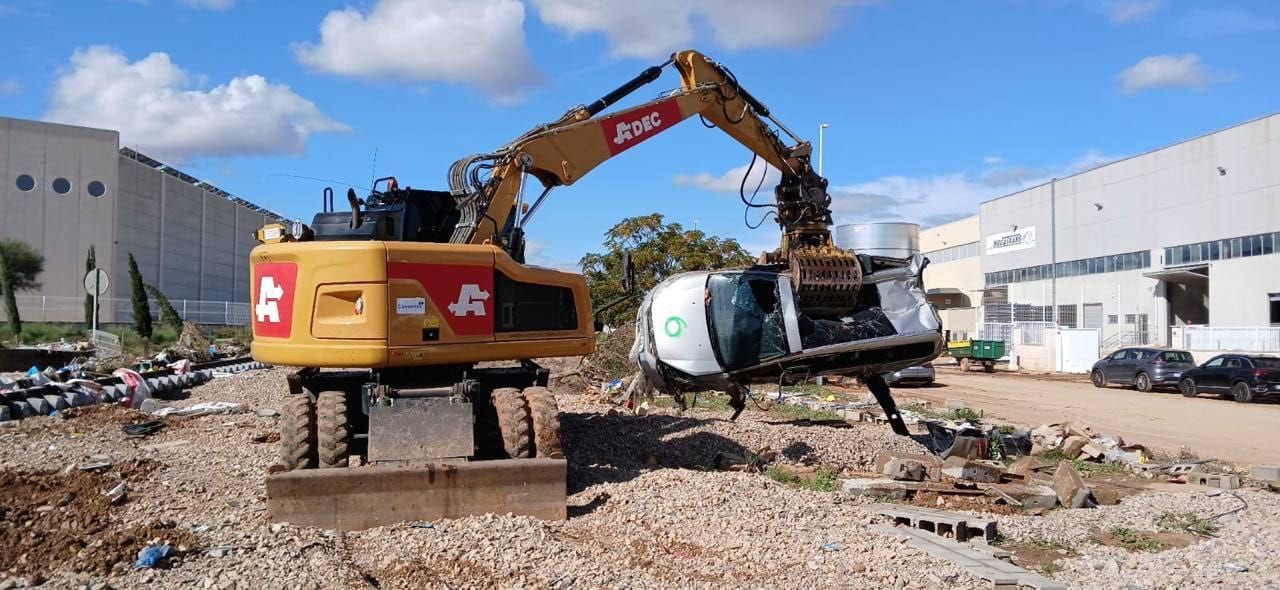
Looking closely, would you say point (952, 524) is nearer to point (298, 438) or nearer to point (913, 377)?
point (298, 438)

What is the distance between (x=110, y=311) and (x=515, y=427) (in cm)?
3875

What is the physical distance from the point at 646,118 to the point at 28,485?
7040mm

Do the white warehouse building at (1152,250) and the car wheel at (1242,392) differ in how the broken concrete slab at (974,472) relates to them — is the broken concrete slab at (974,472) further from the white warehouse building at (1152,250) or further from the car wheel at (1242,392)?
the white warehouse building at (1152,250)

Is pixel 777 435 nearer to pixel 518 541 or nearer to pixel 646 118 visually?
pixel 646 118

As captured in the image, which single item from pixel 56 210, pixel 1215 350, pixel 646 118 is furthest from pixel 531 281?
pixel 56 210

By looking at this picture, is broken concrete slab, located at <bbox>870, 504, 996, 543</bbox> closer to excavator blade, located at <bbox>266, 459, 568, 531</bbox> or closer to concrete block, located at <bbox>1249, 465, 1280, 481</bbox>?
excavator blade, located at <bbox>266, 459, 568, 531</bbox>

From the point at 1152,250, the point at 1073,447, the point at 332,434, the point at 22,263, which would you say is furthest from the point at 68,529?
the point at 1152,250

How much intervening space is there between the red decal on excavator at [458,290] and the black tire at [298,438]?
134cm

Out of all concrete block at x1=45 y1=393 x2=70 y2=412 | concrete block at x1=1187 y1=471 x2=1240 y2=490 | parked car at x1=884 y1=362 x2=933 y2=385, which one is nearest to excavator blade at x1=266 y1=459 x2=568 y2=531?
concrete block at x1=1187 y1=471 x2=1240 y2=490

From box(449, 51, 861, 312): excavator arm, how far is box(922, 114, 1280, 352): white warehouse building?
28979 mm

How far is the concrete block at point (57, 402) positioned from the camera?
1284cm

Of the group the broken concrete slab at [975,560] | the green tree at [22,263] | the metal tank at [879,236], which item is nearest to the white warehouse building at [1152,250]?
the metal tank at [879,236]

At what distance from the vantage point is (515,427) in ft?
26.0

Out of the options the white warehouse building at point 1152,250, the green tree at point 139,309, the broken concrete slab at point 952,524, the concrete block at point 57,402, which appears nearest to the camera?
the broken concrete slab at point 952,524
